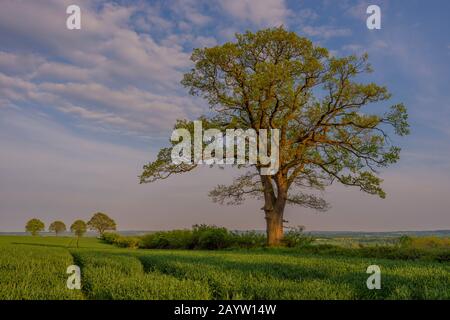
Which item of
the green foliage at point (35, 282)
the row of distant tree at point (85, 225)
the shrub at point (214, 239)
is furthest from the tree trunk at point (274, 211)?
the row of distant tree at point (85, 225)

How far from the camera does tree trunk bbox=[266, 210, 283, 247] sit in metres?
30.3

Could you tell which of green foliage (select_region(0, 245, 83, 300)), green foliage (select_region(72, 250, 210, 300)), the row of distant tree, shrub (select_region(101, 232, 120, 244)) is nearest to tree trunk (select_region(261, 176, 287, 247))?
green foliage (select_region(0, 245, 83, 300))

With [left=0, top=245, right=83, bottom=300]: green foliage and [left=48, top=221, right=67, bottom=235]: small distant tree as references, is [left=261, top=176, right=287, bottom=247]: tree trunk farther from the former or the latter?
[left=48, top=221, right=67, bottom=235]: small distant tree

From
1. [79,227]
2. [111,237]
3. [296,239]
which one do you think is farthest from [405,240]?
[79,227]

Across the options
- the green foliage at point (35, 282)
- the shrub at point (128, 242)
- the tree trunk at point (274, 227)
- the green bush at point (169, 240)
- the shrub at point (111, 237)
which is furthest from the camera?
the shrub at point (111, 237)

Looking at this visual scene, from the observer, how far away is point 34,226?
91.9 m

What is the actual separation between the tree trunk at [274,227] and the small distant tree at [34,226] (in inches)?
2977

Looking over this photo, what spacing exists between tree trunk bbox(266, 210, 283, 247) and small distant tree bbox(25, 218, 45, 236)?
75620 millimetres

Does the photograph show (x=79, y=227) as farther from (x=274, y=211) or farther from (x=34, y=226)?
(x=274, y=211)

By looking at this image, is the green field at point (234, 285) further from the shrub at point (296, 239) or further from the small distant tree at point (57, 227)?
the small distant tree at point (57, 227)

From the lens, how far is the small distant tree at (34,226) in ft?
300

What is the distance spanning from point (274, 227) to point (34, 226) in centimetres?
7620
